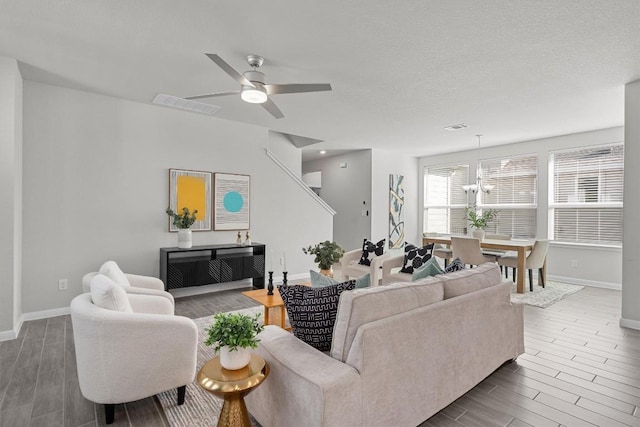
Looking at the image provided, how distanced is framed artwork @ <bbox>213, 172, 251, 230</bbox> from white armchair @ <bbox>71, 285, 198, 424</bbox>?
3079 mm

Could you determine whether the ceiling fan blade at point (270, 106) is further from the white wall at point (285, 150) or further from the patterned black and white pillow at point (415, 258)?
the white wall at point (285, 150)

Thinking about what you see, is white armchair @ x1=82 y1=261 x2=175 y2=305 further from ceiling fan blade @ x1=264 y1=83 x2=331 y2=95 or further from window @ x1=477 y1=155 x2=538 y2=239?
window @ x1=477 y1=155 x2=538 y2=239

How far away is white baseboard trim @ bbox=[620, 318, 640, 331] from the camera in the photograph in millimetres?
3553

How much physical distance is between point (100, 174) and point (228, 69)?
2.67m

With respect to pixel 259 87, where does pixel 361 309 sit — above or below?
below

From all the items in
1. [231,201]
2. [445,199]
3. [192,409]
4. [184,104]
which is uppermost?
[184,104]

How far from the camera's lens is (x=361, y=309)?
1.66 metres

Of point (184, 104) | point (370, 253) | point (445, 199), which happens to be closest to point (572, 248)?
point (445, 199)

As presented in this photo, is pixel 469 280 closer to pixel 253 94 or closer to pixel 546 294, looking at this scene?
pixel 253 94

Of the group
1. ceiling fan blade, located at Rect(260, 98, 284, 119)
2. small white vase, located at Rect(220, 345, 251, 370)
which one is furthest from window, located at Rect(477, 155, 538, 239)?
small white vase, located at Rect(220, 345, 251, 370)

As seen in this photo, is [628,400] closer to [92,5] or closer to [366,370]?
[366,370]

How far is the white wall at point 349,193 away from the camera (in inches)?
297

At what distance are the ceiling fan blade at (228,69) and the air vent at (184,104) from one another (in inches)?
71.9

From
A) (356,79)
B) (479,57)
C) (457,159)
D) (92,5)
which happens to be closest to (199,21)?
(92,5)
